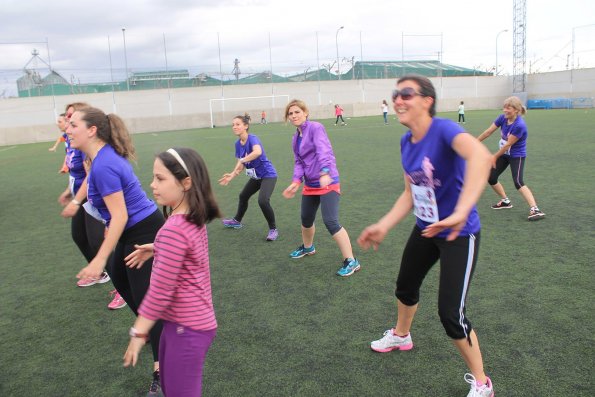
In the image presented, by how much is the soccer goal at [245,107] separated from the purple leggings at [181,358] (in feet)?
136

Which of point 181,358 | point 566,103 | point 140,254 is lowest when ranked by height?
point 181,358

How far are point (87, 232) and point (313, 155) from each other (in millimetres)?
2615

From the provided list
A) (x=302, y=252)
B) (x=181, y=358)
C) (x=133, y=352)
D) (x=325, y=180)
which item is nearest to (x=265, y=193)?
(x=302, y=252)

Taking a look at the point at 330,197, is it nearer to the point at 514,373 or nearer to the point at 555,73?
the point at 514,373

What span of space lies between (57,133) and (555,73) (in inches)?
1925

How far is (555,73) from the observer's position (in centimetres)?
5006

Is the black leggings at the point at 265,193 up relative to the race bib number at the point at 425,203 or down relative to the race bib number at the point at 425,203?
down

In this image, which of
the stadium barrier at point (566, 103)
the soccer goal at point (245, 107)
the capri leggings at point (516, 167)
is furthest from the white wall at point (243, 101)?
the capri leggings at point (516, 167)

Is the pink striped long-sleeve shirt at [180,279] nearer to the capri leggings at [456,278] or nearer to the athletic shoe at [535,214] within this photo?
the capri leggings at [456,278]

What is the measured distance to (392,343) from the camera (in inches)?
152

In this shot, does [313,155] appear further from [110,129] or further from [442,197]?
[442,197]

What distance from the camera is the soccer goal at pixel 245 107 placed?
44.1m

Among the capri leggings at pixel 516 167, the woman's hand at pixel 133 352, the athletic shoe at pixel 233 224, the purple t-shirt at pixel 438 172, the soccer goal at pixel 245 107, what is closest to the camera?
the woman's hand at pixel 133 352

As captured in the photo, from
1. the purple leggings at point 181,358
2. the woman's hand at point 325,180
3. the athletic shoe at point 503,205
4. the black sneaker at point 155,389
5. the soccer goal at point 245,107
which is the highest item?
the soccer goal at point 245,107
